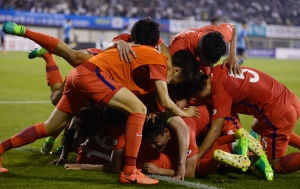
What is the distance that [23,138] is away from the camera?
5.48 metres

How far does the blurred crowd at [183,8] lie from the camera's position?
39656mm

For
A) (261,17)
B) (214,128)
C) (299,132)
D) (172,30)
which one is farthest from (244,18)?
(214,128)

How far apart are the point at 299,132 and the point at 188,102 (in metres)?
3.27

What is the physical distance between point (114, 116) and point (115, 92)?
648mm

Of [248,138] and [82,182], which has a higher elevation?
[248,138]

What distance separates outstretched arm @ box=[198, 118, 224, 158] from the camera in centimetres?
569

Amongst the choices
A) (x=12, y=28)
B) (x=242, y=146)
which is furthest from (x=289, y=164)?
(x=12, y=28)

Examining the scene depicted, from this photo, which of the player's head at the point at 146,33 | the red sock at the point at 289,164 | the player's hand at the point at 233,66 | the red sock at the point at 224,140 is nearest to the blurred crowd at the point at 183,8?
the player's hand at the point at 233,66

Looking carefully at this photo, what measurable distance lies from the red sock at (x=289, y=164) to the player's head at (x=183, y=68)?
54.1 inches

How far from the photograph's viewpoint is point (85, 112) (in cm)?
573

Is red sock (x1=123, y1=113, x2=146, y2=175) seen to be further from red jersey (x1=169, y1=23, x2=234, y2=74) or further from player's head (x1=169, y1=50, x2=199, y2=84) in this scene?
red jersey (x1=169, y1=23, x2=234, y2=74)

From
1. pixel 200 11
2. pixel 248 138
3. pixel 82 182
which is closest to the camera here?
pixel 82 182

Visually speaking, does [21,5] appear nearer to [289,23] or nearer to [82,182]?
[289,23]

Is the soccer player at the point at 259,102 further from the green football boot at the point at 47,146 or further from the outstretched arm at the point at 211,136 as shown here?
the green football boot at the point at 47,146
